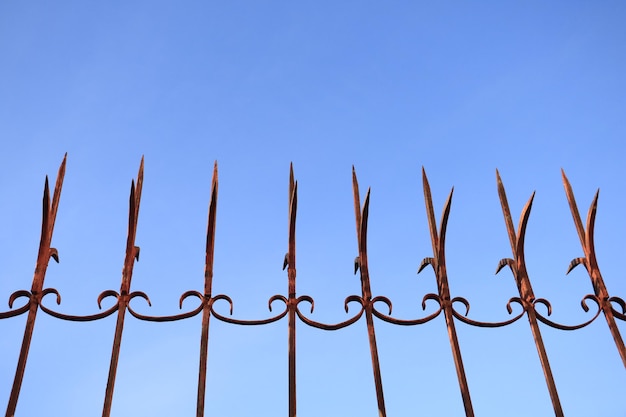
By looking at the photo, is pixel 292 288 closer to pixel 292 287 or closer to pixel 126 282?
pixel 292 287

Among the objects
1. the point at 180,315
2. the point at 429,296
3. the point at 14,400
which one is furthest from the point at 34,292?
the point at 429,296

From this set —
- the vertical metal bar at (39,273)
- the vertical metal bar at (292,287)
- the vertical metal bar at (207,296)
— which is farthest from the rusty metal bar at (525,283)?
the vertical metal bar at (39,273)

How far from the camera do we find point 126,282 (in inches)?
Result: 130

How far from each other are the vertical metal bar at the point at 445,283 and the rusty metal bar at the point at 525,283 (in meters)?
0.38

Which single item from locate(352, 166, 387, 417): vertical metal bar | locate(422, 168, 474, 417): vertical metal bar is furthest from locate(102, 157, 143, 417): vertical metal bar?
locate(422, 168, 474, 417): vertical metal bar

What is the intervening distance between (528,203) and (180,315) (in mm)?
2112

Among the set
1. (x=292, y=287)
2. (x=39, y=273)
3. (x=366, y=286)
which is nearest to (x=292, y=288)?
(x=292, y=287)

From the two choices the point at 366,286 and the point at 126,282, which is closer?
the point at 126,282

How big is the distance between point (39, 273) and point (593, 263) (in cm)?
312

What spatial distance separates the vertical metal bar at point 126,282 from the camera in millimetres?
3020

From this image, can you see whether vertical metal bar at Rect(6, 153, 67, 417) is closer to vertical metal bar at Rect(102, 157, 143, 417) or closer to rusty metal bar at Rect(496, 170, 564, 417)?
→ vertical metal bar at Rect(102, 157, 143, 417)

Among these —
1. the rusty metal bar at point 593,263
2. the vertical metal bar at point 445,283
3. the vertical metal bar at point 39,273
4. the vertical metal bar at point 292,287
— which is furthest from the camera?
the rusty metal bar at point 593,263

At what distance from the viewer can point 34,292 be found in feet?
10.5

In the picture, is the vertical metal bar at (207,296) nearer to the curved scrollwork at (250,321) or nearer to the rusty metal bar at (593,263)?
A: the curved scrollwork at (250,321)
